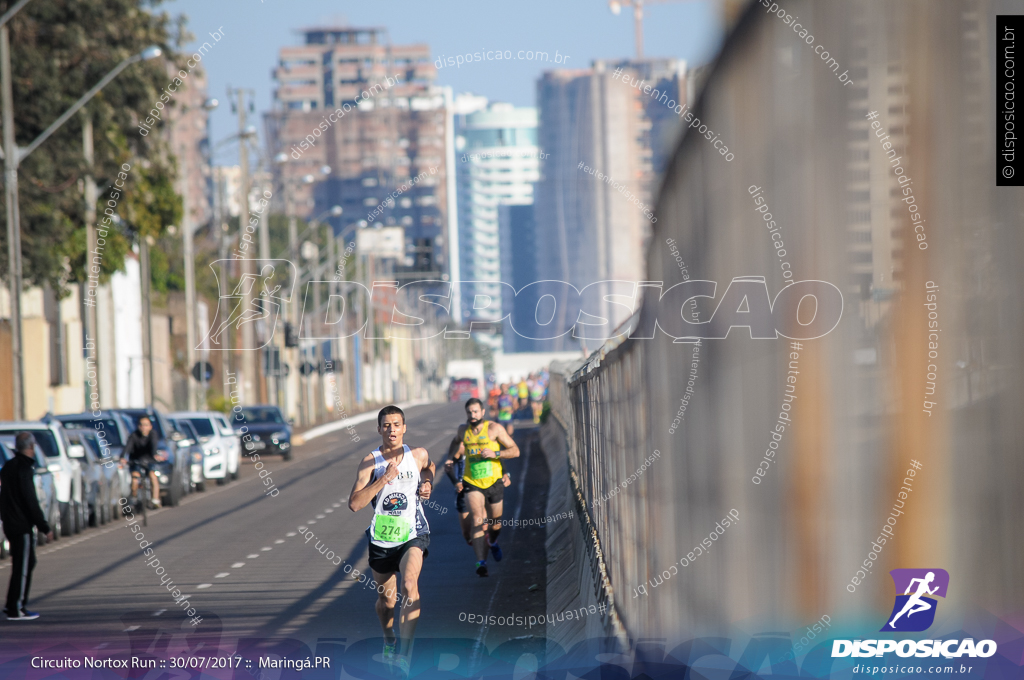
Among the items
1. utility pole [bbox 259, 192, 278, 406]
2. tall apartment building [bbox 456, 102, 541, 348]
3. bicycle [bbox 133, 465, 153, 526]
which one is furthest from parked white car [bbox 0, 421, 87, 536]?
tall apartment building [bbox 456, 102, 541, 348]

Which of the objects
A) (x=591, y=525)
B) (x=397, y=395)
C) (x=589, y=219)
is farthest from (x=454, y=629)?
(x=397, y=395)

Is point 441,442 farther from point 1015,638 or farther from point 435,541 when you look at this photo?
point 1015,638

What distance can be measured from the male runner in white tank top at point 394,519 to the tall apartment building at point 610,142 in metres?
1.99

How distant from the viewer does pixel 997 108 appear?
465 cm

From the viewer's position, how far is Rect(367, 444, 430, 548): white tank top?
9.47 m

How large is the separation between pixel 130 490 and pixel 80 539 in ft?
12.0

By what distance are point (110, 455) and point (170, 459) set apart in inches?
101

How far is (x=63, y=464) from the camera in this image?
2173 cm

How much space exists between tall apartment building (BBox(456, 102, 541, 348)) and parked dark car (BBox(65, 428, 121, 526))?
633cm

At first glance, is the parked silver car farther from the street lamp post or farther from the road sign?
the road sign

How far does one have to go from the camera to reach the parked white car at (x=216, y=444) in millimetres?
33125

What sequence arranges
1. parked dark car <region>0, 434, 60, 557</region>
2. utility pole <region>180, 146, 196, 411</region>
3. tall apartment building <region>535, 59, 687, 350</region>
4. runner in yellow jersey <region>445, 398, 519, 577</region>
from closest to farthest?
tall apartment building <region>535, 59, 687, 350</region>
runner in yellow jersey <region>445, 398, 519, 577</region>
parked dark car <region>0, 434, 60, 557</region>
utility pole <region>180, 146, 196, 411</region>

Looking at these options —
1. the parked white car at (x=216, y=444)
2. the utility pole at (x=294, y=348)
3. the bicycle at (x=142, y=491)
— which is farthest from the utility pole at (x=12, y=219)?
the utility pole at (x=294, y=348)

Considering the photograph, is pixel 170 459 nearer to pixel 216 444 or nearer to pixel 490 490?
pixel 216 444
